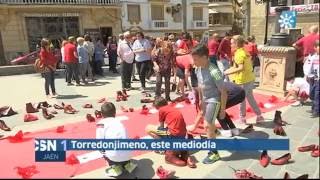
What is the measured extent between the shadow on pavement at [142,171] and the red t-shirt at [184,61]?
402 centimetres

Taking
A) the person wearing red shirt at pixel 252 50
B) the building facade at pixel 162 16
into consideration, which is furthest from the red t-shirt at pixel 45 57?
the building facade at pixel 162 16

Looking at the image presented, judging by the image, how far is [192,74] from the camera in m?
8.67

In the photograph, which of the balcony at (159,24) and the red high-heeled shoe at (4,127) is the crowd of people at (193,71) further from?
the balcony at (159,24)

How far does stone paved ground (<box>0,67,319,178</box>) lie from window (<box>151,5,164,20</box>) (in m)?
21.3

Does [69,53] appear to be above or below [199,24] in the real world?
below

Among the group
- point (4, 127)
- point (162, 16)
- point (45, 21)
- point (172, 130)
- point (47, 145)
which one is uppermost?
point (162, 16)

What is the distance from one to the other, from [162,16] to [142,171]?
109 ft

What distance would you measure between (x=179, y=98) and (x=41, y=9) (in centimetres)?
2118

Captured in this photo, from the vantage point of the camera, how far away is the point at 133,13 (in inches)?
1323

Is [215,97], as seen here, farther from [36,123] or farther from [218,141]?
[36,123]

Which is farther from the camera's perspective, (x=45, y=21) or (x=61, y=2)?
(x=45, y=21)

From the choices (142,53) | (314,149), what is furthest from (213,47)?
(314,149)

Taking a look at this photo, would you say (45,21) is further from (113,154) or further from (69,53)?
(113,154)

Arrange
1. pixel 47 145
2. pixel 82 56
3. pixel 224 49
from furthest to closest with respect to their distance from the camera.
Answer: pixel 82 56 → pixel 224 49 → pixel 47 145
